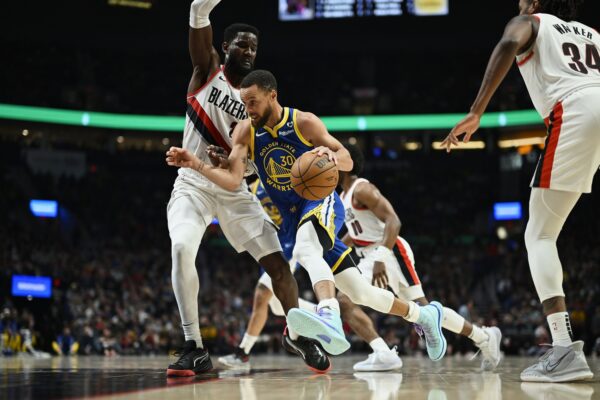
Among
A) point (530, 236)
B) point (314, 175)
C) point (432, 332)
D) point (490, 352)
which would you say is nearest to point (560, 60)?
point (530, 236)

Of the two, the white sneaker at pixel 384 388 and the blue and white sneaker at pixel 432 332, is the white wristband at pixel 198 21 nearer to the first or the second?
the blue and white sneaker at pixel 432 332

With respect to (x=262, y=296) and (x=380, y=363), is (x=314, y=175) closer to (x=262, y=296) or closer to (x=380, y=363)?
(x=380, y=363)

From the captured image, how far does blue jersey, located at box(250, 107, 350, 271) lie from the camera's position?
5.06 meters

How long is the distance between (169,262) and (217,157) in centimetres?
2034

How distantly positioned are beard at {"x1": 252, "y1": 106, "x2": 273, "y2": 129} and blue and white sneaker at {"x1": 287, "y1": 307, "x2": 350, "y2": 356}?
143 centimetres

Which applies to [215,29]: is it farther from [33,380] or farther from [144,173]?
[33,380]

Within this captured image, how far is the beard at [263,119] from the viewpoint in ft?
16.5

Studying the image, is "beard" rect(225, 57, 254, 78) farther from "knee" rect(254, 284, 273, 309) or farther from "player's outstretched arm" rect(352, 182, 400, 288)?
"knee" rect(254, 284, 273, 309)

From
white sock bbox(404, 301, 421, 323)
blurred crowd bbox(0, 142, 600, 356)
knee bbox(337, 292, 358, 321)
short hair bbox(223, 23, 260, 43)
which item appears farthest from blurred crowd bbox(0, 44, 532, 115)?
white sock bbox(404, 301, 421, 323)

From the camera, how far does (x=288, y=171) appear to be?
200 inches

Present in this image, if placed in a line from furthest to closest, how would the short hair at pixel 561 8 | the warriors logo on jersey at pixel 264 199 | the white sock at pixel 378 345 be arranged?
the warriors logo on jersey at pixel 264 199 → the white sock at pixel 378 345 → the short hair at pixel 561 8

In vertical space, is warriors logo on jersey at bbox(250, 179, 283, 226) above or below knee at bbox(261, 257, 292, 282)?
above

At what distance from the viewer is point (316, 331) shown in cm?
433

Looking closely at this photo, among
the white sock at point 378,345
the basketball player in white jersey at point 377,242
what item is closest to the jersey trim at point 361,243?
the basketball player in white jersey at point 377,242
